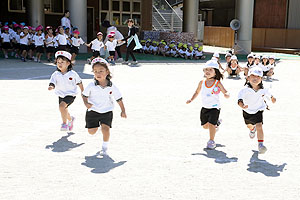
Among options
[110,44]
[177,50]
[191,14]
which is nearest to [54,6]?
[191,14]

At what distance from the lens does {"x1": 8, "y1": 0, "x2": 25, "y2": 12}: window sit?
996 inches

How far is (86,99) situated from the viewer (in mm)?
5590

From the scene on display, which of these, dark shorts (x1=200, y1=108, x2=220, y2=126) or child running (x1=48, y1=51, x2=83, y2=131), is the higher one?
child running (x1=48, y1=51, x2=83, y2=131)

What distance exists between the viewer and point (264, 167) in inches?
200

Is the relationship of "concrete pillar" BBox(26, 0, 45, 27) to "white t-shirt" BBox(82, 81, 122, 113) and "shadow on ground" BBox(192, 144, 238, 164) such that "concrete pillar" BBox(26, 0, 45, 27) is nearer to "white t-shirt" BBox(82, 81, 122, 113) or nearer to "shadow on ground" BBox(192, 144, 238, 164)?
"white t-shirt" BBox(82, 81, 122, 113)

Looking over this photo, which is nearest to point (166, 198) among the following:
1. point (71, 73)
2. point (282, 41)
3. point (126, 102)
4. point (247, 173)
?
point (247, 173)

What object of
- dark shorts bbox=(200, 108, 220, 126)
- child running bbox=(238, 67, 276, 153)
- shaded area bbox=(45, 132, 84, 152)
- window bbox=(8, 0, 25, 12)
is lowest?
shaded area bbox=(45, 132, 84, 152)

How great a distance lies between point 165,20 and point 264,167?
31.6 metres

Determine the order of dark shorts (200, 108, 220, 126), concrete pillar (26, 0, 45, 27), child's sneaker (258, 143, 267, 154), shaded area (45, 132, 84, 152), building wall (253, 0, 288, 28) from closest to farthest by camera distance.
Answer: child's sneaker (258, 143, 267, 154) → shaded area (45, 132, 84, 152) → dark shorts (200, 108, 220, 126) → concrete pillar (26, 0, 45, 27) → building wall (253, 0, 288, 28)

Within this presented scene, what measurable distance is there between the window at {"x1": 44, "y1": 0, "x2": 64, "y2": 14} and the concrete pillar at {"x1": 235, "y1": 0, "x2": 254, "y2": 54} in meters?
11.8

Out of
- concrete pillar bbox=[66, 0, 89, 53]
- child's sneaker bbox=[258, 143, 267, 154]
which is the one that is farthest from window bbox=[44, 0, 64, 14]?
child's sneaker bbox=[258, 143, 267, 154]

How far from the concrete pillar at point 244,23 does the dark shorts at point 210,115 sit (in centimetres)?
2034

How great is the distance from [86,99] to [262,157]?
2.55 m

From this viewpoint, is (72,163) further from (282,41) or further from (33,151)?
(282,41)
